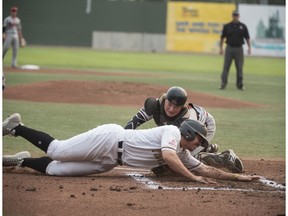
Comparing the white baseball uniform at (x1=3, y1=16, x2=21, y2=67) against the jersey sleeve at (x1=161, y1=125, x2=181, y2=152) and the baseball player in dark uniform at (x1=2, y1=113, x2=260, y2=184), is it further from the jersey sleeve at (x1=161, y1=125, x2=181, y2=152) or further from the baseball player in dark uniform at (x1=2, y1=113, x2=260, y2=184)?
the jersey sleeve at (x1=161, y1=125, x2=181, y2=152)

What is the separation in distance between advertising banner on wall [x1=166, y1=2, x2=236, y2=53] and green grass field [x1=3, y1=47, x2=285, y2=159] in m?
7.52

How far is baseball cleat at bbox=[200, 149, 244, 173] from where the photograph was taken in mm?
8169

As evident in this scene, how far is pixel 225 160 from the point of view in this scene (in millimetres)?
8180

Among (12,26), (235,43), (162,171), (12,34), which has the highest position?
(12,26)

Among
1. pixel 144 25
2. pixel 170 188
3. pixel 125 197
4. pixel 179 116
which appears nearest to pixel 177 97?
pixel 179 116

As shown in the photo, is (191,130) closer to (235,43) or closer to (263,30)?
(235,43)

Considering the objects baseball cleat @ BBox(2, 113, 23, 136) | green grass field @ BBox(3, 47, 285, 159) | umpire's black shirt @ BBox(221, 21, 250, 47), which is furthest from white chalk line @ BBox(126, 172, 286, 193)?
umpire's black shirt @ BBox(221, 21, 250, 47)

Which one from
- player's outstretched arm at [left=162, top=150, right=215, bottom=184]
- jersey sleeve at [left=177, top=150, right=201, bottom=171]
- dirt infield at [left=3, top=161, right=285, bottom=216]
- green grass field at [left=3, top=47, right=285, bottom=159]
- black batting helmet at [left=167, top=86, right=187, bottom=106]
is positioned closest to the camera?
dirt infield at [left=3, top=161, right=285, bottom=216]

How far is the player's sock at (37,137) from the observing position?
7.51 m

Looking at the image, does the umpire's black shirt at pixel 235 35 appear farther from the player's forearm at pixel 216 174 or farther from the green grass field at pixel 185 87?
the player's forearm at pixel 216 174

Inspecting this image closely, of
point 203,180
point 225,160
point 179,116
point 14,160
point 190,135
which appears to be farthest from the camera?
point 225,160

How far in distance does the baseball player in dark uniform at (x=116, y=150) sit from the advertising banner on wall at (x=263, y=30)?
3742cm

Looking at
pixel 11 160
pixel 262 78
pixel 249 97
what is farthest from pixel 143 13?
pixel 11 160

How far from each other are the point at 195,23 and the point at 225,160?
124 feet
